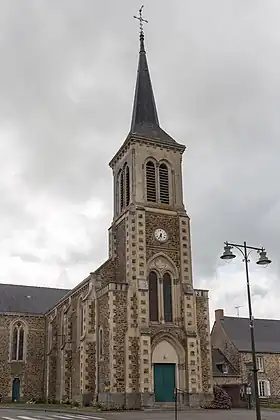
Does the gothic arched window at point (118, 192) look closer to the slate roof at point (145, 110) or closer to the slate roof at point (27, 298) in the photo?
the slate roof at point (145, 110)

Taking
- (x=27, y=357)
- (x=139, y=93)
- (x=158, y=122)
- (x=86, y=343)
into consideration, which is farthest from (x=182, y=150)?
(x=27, y=357)

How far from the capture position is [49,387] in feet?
156

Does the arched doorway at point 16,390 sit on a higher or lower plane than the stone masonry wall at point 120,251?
lower

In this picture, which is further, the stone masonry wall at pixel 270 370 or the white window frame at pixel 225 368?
the stone masonry wall at pixel 270 370

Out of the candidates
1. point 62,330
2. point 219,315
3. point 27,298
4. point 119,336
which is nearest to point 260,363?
point 219,315

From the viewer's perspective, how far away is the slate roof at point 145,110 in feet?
136

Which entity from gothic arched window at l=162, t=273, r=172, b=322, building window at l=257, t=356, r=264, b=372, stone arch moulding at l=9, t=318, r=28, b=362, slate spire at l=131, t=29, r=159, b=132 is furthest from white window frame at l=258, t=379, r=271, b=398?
slate spire at l=131, t=29, r=159, b=132

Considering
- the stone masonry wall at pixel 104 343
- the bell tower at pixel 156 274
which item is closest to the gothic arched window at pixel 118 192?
the bell tower at pixel 156 274

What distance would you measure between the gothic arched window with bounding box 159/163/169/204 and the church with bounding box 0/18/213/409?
0.08 m

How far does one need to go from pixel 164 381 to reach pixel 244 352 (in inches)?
799

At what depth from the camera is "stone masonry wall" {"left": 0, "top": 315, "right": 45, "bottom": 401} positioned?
50006mm

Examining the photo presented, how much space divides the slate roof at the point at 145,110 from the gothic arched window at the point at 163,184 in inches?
83.8

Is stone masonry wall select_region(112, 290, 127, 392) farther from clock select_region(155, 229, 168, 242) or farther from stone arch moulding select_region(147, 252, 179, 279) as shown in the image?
clock select_region(155, 229, 168, 242)

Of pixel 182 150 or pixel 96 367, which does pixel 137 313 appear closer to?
pixel 96 367
